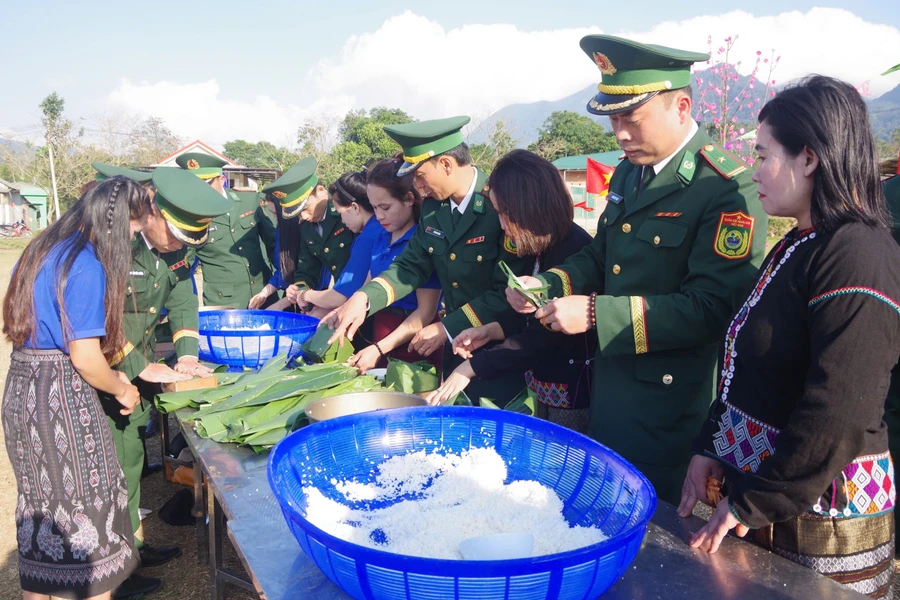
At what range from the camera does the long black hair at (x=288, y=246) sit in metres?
4.96

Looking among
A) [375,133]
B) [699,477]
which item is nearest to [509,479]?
[699,477]

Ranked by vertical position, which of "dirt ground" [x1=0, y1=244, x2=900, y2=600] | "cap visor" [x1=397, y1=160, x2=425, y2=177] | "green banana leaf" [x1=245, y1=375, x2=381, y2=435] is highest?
"cap visor" [x1=397, y1=160, x2=425, y2=177]

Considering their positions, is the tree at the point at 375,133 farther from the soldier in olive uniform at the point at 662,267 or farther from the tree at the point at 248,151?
the soldier in olive uniform at the point at 662,267

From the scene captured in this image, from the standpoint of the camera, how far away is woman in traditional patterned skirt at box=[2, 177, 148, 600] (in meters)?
2.25

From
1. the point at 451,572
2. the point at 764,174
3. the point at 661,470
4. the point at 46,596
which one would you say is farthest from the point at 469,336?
the point at 46,596

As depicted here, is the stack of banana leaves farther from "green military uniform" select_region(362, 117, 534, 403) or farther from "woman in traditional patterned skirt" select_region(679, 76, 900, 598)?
"woman in traditional patterned skirt" select_region(679, 76, 900, 598)

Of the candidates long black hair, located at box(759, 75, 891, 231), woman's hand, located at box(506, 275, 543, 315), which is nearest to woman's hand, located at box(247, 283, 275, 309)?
woman's hand, located at box(506, 275, 543, 315)

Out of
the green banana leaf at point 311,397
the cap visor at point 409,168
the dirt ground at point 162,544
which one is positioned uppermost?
the cap visor at point 409,168

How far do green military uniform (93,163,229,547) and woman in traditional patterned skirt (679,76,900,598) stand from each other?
2.27m

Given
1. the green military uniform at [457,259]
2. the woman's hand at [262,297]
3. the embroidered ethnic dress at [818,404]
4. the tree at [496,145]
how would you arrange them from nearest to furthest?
the embroidered ethnic dress at [818,404]
the green military uniform at [457,259]
the woman's hand at [262,297]
the tree at [496,145]

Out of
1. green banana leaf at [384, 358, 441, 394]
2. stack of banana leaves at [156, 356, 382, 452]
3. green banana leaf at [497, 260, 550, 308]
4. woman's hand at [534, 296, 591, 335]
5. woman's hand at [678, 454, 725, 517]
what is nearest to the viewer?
woman's hand at [678, 454, 725, 517]

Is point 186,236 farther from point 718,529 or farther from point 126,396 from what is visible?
point 718,529

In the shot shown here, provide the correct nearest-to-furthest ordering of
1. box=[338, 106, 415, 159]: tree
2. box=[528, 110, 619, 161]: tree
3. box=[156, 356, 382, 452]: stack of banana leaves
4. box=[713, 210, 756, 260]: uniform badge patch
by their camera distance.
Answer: box=[713, 210, 756, 260]: uniform badge patch → box=[156, 356, 382, 452]: stack of banana leaves → box=[338, 106, 415, 159]: tree → box=[528, 110, 619, 161]: tree

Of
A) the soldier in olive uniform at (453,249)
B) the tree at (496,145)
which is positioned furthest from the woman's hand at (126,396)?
the tree at (496,145)
